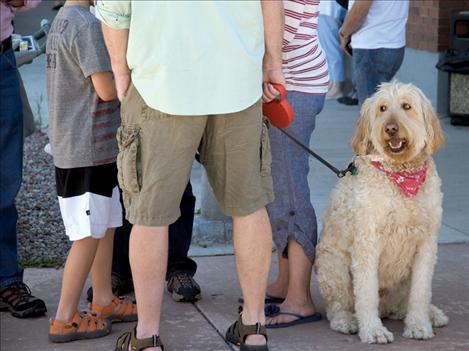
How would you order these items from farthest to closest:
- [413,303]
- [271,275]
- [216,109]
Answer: [271,275], [413,303], [216,109]

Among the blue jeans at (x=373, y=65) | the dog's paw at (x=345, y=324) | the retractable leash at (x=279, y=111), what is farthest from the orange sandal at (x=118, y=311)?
the blue jeans at (x=373, y=65)

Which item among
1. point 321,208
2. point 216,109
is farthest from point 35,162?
point 216,109

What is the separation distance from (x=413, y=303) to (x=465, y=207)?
105 inches

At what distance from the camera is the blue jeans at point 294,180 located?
5.03 meters

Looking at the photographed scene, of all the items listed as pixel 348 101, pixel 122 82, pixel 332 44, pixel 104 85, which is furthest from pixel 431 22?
pixel 122 82

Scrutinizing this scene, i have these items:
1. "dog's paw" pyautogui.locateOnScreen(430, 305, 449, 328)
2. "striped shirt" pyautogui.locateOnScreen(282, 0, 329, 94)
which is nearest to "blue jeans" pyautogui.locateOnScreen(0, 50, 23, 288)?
"striped shirt" pyautogui.locateOnScreen(282, 0, 329, 94)

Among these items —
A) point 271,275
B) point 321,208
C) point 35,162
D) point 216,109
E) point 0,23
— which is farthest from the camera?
point 35,162

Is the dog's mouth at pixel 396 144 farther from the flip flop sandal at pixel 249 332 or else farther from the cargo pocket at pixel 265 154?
the flip flop sandal at pixel 249 332

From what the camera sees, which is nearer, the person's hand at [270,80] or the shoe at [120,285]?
the person's hand at [270,80]

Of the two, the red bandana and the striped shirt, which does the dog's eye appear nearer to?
the red bandana

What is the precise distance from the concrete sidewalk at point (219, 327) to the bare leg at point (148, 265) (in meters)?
0.44

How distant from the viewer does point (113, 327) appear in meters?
5.20

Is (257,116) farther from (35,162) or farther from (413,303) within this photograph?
(35,162)

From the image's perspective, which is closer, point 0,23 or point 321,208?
point 0,23
